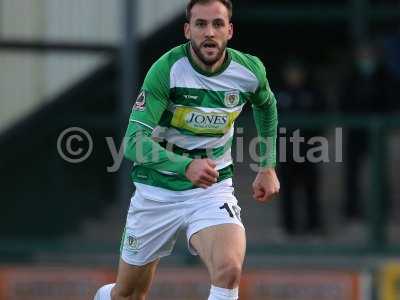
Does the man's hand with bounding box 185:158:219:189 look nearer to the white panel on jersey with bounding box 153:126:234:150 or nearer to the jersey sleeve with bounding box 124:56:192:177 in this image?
the jersey sleeve with bounding box 124:56:192:177

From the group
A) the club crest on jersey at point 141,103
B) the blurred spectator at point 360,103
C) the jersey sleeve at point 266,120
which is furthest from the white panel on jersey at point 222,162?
the blurred spectator at point 360,103

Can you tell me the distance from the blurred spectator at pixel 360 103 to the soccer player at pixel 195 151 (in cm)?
497

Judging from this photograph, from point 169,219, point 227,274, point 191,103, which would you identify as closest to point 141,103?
point 191,103

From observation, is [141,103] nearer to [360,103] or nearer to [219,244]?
[219,244]

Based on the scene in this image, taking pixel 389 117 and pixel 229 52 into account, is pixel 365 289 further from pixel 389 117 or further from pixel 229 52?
pixel 229 52

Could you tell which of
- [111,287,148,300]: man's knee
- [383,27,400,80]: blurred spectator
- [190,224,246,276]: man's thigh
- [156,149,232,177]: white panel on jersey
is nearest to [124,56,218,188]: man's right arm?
[156,149,232,177]: white panel on jersey

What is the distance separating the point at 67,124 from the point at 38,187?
69cm

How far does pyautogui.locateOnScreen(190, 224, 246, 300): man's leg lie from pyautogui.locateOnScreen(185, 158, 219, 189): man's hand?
0.44 m

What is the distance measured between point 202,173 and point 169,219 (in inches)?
33.3

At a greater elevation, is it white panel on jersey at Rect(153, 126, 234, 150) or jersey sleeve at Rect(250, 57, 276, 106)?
jersey sleeve at Rect(250, 57, 276, 106)

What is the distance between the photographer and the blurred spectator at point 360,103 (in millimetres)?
13500

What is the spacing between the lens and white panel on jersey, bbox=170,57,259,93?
8078 millimetres

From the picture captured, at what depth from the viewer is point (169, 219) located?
836 centimetres

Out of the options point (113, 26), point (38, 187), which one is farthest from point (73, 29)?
point (38, 187)
